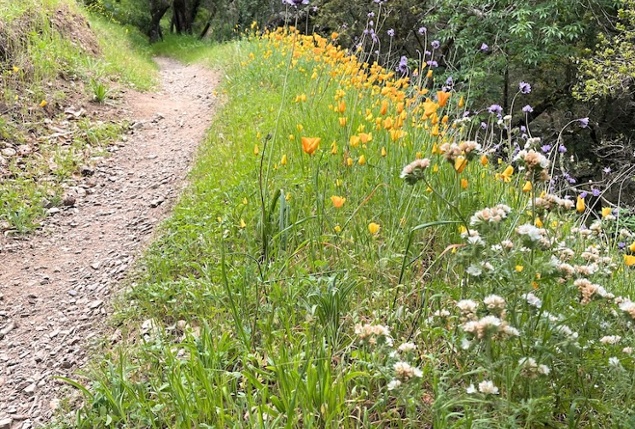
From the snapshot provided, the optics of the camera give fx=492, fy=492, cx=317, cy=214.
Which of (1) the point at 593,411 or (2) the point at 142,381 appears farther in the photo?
(2) the point at 142,381

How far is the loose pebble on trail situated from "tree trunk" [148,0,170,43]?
1435cm

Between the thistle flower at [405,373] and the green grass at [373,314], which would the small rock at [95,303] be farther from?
the thistle flower at [405,373]

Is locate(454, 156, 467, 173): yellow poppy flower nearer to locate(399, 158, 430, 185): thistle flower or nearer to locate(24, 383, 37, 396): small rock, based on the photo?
locate(399, 158, 430, 185): thistle flower

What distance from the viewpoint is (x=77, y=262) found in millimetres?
3770

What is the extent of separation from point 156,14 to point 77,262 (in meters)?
18.1

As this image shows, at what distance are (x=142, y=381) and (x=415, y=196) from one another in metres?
1.55

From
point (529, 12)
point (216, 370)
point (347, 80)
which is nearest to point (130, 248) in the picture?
point (216, 370)

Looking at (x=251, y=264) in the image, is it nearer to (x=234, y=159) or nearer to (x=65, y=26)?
(x=234, y=159)

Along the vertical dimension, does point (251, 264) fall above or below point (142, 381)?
above

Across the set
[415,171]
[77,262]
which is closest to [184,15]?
[77,262]

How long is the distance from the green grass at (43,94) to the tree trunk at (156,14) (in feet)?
37.1

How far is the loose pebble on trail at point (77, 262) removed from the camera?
2.60 m

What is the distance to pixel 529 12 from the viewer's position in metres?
7.87

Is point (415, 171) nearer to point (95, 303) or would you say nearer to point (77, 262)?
point (95, 303)
